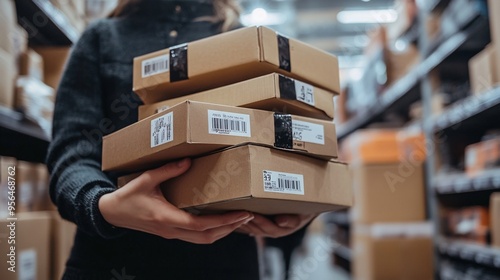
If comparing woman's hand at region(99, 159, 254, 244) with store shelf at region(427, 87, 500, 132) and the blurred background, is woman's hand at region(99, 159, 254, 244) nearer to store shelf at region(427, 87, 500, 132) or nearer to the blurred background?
the blurred background

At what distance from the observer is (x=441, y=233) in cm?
268

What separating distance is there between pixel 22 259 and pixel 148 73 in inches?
45.5

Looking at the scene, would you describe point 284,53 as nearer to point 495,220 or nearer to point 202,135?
point 202,135

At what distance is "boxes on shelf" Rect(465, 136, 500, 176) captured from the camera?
212cm

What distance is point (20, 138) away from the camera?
1967mm

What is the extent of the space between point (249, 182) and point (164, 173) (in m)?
0.14

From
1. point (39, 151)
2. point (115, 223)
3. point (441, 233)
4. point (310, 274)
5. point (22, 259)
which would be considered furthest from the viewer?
point (310, 274)

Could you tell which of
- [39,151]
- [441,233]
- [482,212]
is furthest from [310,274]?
[39,151]

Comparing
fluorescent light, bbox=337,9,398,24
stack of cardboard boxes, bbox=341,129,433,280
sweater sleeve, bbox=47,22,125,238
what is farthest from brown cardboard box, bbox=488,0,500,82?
fluorescent light, bbox=337,9,398,24

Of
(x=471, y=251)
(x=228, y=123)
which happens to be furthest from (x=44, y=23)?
(x=471, y=251)

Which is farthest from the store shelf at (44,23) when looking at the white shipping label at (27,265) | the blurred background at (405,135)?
the white shipping label at (27,265)

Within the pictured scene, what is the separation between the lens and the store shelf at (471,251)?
2.07m

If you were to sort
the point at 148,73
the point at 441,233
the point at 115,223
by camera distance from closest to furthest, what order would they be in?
the point at 115,223, the point at 148,73, the point at 441,233

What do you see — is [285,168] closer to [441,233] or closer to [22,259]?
[22,259]
